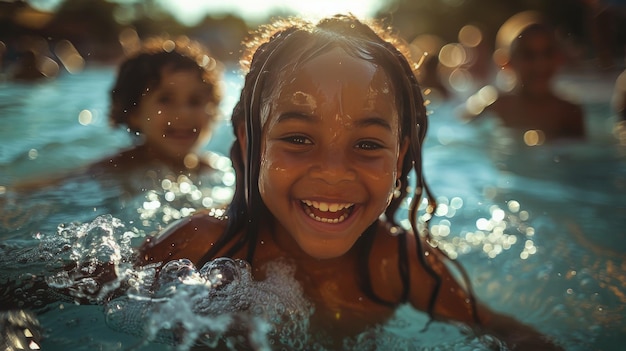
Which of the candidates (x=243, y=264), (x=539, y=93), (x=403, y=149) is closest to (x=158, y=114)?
(x=243, y=264)

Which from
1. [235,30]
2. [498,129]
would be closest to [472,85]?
[235,30]

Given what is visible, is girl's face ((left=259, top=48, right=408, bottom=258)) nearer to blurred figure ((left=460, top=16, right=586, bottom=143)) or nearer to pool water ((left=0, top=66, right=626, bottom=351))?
pool water ((left=0, top=66, right=626, bottom=351))

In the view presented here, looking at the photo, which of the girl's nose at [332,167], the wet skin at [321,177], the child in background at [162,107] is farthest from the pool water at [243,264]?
the girl's nose at [332,167]

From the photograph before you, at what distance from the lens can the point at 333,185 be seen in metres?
2.03

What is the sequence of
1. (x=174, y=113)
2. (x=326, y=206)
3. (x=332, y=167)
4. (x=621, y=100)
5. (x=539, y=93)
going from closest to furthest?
(x=332, y=167) < (x=326, y=206) < (x=174, y=113) < (x=621, y=100) < (x=539, y=93)

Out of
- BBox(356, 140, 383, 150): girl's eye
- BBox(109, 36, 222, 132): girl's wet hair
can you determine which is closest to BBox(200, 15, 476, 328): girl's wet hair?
BBox(356, 140, 383, 150): girl's eye

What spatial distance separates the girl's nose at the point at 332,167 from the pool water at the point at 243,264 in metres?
0.58

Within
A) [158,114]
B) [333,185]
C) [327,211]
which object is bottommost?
[158,114]

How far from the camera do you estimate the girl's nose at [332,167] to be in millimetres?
2006

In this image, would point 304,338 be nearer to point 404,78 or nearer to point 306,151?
point 306,151

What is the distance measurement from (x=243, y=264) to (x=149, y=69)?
257 cm

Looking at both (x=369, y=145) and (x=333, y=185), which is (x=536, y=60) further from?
(x=333, y=185)

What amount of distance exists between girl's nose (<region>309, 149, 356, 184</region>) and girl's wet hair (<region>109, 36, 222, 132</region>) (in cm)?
266

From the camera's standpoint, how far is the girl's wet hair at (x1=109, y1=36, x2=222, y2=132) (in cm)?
448
